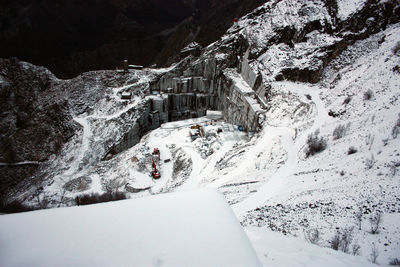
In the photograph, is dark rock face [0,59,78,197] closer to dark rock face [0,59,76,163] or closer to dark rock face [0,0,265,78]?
dark rock face [0,59,76,163]

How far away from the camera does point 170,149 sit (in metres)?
30.1

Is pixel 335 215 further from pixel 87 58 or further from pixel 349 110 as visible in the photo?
pixel 87 58

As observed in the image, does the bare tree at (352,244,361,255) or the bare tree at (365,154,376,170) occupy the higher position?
the bare tree at (365,154,376,170)


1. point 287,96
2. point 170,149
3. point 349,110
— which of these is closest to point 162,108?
point 170,149

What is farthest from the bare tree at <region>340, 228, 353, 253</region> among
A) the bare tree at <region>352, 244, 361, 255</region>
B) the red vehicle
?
the red vehicle

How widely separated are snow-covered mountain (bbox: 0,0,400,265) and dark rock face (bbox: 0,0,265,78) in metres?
39.2

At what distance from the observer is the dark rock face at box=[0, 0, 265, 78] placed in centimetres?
9662

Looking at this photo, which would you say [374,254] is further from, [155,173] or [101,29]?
[101,29]

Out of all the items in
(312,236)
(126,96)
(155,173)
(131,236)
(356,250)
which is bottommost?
(155,173)

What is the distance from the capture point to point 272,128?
23422mm

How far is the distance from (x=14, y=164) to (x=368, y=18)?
56906mm

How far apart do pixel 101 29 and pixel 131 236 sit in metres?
151

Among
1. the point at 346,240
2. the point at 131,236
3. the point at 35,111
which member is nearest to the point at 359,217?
the point at 346,240

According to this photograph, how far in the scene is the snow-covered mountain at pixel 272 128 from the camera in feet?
27.4
